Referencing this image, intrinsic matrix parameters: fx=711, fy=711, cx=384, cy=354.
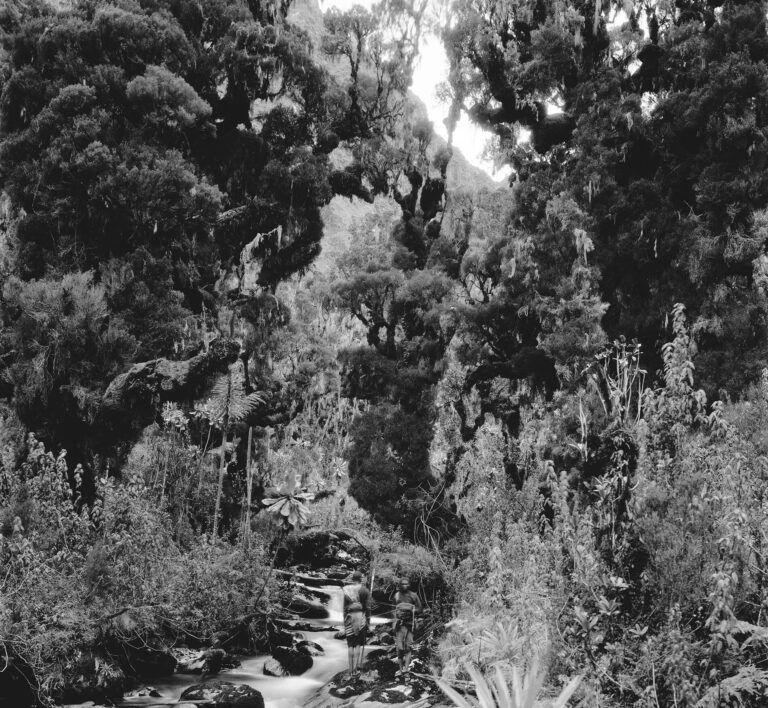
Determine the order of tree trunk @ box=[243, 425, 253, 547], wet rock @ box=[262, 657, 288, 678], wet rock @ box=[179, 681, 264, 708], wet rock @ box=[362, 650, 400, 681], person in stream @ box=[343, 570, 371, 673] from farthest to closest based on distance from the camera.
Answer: tree trunk @ box=[243, 425, 253, 547]
wet rock @ box=[262, 657, 288, 678]
person in stream @ box=[343, 570, 371, 673]
wet rock @ box=[362, 650, 400, 681]
wet rock @ box=[179, 681, 264, 708]

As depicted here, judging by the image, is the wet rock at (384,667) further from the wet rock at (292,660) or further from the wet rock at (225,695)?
the wet rock at (292,660)

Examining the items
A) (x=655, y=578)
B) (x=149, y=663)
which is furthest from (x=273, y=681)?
(x=655, y=578)

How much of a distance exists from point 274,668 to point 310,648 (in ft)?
5.63

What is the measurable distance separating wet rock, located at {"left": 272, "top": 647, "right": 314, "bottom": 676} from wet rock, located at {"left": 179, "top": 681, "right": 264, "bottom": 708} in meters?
2.58

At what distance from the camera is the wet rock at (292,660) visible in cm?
1297

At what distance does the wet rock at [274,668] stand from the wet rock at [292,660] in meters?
0.08

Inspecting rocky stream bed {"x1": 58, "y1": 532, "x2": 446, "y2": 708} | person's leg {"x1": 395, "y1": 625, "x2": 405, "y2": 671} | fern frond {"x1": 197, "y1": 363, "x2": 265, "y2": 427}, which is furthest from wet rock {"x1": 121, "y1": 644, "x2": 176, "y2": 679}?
fern frond {"x1": 197, "y1": 363, "x2": 265, "y2": 427}

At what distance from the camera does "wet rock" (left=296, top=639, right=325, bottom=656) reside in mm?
14078

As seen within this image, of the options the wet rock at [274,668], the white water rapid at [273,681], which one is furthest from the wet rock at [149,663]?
the wet rock at [274,668]

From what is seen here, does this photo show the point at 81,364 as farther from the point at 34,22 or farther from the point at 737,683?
the point at 737,683

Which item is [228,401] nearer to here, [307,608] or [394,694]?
[307,608]

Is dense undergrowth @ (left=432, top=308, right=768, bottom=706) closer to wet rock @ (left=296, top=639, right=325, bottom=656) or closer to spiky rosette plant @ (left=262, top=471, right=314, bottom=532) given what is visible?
wet rock @ (left=296, top=639, right=325, bottom=656)

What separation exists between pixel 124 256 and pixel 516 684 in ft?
42.1

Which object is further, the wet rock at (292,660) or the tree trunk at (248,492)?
the tree trunk at (248,492)
